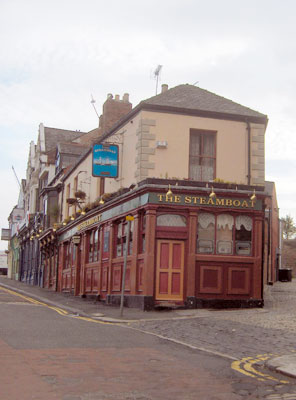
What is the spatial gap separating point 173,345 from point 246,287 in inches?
381

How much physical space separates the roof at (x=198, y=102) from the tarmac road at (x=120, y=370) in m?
11.3

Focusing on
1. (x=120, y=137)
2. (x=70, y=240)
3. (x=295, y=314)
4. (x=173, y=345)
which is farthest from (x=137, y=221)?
(x=70, y=240)

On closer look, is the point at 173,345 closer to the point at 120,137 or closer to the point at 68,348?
the point at 68,348

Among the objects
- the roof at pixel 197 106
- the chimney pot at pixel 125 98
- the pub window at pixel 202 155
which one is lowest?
the pub window at pixel 202 155

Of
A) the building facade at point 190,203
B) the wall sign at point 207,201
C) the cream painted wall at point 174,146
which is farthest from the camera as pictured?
the cream painted wall at point 174,146

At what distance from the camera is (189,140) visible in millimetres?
21531

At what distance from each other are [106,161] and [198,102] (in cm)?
440

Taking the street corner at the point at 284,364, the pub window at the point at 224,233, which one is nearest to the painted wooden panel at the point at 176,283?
the pub window at the point at 224,233

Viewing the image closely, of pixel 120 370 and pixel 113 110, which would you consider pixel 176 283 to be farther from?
pixel 113 110

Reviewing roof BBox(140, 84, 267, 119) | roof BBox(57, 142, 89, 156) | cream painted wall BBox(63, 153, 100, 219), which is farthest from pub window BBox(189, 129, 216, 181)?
roof BBox(57, 142, 89, 156)

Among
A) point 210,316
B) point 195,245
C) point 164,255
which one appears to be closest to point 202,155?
point 195,245

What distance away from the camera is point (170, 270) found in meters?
20.1

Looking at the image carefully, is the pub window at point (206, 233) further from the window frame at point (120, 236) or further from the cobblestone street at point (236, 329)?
the window frame at point (120, 236)

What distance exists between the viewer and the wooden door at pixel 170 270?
787 inches
